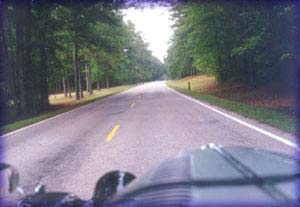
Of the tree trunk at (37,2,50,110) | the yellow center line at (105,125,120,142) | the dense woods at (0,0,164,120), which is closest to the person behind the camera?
the yellow center line at (105,125,120,142)

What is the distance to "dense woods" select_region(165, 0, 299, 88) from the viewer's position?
15.4 metres

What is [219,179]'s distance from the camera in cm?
128

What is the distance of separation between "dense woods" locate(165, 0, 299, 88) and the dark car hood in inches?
431

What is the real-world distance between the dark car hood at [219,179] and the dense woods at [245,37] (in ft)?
35.9

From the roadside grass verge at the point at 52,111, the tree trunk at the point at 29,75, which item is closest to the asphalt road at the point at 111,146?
the roadside grass verge at the point at 52,111

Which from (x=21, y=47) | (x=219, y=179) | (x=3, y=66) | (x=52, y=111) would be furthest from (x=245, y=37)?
(x=219, y=179)

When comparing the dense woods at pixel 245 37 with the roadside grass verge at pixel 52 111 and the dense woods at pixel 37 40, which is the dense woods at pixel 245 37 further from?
the roadside grass verge at pixel 52 111

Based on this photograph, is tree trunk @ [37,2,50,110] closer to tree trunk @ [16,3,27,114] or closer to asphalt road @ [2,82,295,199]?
tree trunk @ [16,3,27,114]

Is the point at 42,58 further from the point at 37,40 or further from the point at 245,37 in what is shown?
the point at 245,37

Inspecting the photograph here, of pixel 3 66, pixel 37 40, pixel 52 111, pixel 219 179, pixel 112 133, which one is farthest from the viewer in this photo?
pixel 3 66

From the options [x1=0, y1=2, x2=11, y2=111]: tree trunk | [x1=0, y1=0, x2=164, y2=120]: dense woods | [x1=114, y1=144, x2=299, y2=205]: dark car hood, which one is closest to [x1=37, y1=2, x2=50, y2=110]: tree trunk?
[x1=0, y1=0, x2=164, y2=120]: dense woods

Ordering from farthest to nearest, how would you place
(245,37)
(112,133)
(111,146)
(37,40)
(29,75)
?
1. (37,40)
2. (29,75)
3. (245,37)
4. (112,133)
5. (111,146)

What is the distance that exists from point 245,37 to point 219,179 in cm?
1808

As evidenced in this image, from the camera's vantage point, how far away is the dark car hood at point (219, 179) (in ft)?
3.90
